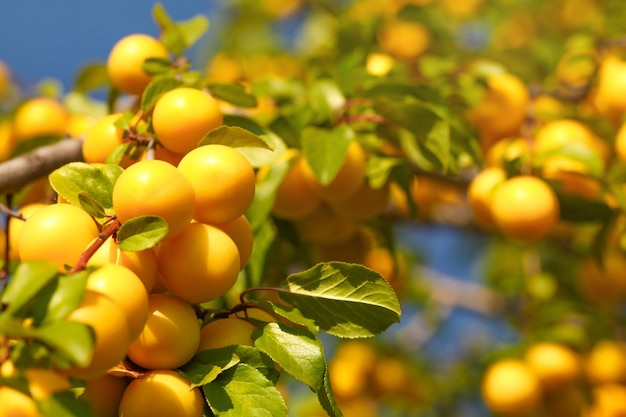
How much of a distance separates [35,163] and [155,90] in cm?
17

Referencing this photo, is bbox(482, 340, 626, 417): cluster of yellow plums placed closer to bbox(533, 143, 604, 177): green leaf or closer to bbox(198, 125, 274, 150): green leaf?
bbox(533, 143, 604, 177): green leaf

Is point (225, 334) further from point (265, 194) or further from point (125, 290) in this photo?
point (265, 194)

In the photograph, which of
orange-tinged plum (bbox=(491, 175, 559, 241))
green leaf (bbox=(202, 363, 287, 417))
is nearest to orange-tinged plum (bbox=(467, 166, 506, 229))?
orange-tinged plum (bbox=(491, 175, 559, 241))

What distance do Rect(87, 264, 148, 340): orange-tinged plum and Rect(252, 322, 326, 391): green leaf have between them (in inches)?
5.2

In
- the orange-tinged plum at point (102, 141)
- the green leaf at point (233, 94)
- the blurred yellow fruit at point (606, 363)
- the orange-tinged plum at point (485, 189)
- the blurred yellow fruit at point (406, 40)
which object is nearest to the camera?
the orange-tinged plum at point (102, 141)

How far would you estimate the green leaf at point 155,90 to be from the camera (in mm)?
810

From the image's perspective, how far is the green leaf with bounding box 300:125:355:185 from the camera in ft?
2.99

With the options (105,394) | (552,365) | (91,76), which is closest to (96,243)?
(105,394)

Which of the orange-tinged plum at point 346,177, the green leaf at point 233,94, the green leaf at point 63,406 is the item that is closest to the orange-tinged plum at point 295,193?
the orange-tinged plum at point 346,177

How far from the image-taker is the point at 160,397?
567 mm

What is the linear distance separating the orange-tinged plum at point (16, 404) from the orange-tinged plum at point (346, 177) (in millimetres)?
569

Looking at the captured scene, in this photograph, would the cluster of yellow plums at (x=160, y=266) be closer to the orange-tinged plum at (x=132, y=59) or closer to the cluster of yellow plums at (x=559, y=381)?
the orange-tinged plum at (x=132, y=59)

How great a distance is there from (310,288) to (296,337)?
0.18ft

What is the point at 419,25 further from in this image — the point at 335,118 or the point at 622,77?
the point at 335,118
